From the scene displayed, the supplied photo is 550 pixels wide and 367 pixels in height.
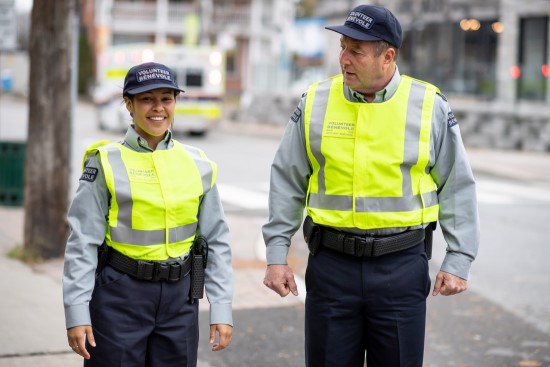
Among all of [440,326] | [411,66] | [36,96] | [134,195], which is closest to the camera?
[134,195]

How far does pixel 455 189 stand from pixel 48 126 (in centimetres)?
545

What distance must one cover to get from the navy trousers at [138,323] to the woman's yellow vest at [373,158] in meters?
0.69

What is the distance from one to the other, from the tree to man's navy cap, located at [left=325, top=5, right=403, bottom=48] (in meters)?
5.12

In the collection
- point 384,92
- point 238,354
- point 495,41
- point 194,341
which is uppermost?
point 495,41

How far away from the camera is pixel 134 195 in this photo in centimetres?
354

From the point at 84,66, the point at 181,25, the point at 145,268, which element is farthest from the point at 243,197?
the point at 181,25

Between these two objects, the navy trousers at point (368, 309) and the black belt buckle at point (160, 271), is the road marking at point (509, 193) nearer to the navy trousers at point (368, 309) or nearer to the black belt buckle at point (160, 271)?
the navy trousers at point (368, 309)

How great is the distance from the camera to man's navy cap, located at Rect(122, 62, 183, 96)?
3.56 meters

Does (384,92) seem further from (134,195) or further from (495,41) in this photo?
(495,41)

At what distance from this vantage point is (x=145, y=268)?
140 inches

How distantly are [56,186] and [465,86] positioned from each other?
1900cm

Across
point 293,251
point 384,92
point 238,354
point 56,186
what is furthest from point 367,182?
point 293,251

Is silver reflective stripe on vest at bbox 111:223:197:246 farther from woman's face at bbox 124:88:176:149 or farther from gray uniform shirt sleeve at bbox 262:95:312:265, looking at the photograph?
gray uniform shirt sleeve at bbox 262:95:312:265

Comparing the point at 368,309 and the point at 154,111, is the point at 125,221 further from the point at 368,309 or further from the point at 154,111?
the point at 368,309
